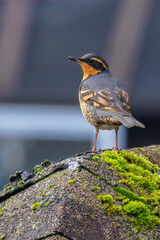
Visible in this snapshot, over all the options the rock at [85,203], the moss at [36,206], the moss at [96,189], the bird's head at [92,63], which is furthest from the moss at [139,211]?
the bird's head at [92,63]

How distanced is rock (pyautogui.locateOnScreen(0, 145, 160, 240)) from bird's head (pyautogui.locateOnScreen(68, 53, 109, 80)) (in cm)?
233

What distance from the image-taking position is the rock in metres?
2.66

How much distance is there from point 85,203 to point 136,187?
472 millimetres

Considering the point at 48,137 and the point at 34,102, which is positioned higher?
the point at 34,102

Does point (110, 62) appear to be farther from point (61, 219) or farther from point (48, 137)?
point (61, 219)

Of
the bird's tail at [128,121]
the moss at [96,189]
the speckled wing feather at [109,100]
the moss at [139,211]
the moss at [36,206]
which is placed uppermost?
the speckled wing feather at [109,100]

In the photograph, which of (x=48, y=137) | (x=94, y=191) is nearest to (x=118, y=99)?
(x=94, y=191)

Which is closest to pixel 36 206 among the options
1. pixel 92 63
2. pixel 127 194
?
pixel 127 194

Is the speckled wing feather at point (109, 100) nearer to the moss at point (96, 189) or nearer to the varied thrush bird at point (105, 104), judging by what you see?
the varied thrush bird at point (105, 104)

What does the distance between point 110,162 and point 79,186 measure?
46 centimetres

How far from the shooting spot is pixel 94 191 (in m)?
2.92

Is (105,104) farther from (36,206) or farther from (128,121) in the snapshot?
(36,206)

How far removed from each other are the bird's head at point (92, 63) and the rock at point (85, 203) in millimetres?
2328

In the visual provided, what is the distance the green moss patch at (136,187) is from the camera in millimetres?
2838
